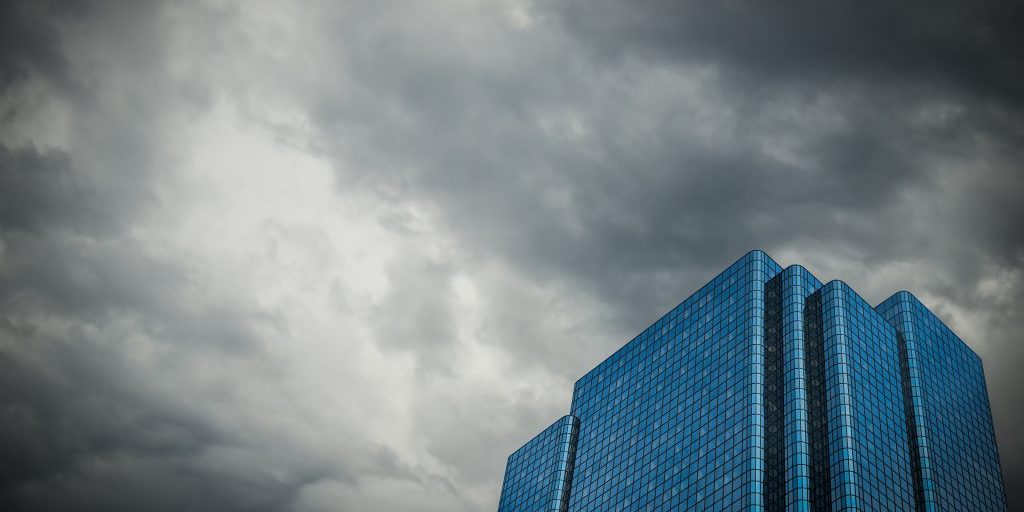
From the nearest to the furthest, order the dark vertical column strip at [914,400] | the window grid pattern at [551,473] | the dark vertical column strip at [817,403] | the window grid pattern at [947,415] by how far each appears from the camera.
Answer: the dark vertical column strip at [817,403], the dark vertical column strip at [914,400], the window grid pattern at [947,415], the window grid pattern at [551,473]

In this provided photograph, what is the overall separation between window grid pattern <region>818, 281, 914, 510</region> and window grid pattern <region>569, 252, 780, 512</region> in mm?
11924

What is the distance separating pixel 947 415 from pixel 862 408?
3613 cm

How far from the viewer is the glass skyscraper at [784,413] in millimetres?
129750

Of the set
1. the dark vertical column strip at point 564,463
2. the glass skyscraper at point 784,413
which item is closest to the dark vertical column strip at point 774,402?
the glass skyscraper at point 784,413

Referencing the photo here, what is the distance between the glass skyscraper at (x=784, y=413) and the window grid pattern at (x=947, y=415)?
37cm

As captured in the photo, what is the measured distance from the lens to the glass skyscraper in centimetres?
12975

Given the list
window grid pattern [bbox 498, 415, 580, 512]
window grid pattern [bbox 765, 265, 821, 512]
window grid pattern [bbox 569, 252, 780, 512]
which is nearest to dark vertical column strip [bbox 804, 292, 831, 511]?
window grid pattern [bbox 765, 265, 821, 512]

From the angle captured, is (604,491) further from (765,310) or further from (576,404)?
(765,310)

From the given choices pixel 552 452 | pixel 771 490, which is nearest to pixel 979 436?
pixel 771 490

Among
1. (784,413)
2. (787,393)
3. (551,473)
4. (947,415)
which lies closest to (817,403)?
(787,393)

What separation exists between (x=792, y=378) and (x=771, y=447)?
46.7ft

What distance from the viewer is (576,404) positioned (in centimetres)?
19788

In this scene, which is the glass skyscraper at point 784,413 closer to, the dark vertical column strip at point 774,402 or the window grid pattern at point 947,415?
the dark vertical column strip at point 774,402

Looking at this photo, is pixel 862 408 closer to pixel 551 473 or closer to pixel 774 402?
pixel 774 402
